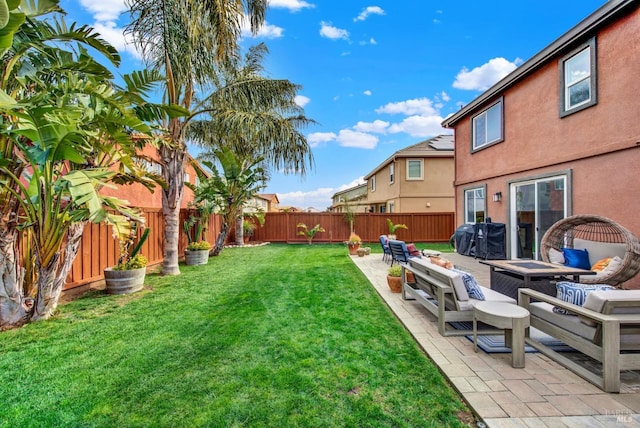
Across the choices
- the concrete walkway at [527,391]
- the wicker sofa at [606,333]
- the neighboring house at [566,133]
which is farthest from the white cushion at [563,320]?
the neighboring house at [566,133]

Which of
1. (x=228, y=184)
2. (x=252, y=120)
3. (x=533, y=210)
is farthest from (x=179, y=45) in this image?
(x=533, y=210)

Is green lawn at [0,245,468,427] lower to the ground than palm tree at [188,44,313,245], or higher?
lower

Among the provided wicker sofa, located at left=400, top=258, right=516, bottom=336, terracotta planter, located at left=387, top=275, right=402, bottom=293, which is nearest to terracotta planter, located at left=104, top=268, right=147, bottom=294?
terracotta planter, located at left=387, top=275, right=402, bottom=293

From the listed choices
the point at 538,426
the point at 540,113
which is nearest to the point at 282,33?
the point at 540,113

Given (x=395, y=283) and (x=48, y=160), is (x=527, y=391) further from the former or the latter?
(x=48, y=160)

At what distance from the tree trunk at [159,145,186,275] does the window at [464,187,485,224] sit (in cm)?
1014

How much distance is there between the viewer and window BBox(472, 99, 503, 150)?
30.9 feet

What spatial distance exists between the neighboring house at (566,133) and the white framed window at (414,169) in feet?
20.1

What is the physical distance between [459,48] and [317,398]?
13670mm

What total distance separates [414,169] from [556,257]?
11.5 m

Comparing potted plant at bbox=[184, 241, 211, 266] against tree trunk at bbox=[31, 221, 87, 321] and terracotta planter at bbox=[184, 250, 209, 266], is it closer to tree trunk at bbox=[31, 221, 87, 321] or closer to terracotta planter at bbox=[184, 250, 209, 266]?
terracotta planter at bbox=[184, 250, 209, 266]

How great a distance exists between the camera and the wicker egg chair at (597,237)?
4723 mm

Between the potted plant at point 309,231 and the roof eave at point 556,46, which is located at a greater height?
the roof eave at point 556,46

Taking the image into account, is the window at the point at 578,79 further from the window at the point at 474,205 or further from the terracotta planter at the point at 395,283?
the terracotta planter at the point at 395,283
